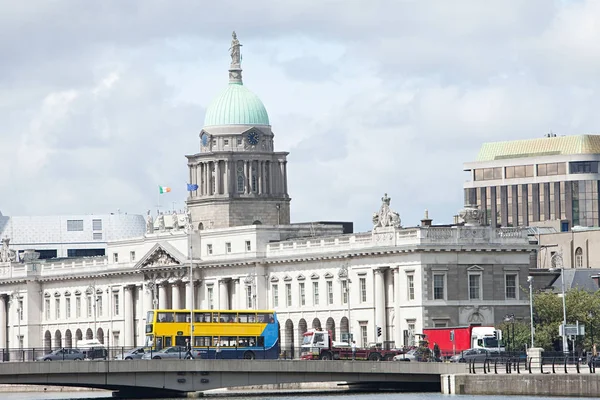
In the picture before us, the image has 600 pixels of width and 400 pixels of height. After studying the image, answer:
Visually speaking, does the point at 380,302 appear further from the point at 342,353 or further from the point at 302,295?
the point at 342,353

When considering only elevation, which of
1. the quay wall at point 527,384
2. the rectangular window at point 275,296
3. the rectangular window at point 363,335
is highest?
the rectangular window at point 275,296

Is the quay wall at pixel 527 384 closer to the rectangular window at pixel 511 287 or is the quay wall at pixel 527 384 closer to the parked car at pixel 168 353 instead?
the parked car at pixel 168 353

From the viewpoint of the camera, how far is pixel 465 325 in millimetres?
176500

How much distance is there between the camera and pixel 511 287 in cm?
18038

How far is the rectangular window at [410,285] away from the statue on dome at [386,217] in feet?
16.8

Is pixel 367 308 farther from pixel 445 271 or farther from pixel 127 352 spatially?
pixel 127 352

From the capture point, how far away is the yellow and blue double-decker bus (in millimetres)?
163000

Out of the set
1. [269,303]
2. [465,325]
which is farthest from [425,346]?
[269,303]

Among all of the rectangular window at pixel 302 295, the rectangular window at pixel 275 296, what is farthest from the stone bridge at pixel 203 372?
the rectangular window at pixel 275 296

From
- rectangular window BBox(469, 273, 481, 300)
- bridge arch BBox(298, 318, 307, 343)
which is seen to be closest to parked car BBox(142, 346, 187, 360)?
rectangular window BBox(469, 273, 481, 300)

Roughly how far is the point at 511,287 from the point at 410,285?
882 centimetres

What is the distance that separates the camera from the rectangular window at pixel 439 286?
582ft

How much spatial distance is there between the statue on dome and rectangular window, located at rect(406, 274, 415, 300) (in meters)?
5.13

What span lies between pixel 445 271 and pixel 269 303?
26060 mm
